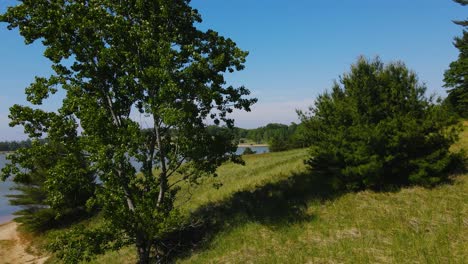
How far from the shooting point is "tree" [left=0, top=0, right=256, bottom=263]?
1185cm

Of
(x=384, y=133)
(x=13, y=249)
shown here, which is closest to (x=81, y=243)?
(x=384, y=133)

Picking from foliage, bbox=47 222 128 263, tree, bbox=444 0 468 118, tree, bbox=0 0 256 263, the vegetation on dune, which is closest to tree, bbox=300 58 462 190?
the vegetation on dune

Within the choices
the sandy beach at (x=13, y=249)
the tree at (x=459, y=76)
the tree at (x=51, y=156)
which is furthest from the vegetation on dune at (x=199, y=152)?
the tree at (x=459, y=76)

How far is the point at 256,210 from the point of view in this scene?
675 inches

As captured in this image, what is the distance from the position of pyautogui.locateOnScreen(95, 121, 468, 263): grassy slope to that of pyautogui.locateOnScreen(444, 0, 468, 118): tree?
1424 inches

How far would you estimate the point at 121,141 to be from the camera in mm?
12016

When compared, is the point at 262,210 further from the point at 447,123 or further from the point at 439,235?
the point at 447,123

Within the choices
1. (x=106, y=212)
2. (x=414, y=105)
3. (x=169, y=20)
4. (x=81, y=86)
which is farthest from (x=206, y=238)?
(x=414, y=105)

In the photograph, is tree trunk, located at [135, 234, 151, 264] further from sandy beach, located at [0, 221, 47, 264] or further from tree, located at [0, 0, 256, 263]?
sandy beach, located at [0, 221, 47, 264]

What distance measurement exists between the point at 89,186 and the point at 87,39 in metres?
5.23

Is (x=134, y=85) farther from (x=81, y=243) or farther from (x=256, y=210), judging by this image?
(x=256, y=210)

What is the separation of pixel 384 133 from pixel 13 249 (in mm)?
26185

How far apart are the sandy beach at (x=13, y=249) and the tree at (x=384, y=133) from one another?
19.7 metres

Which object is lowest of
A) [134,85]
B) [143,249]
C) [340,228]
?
[143,249]
